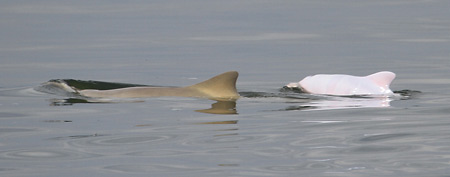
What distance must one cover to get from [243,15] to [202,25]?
4.97 meters

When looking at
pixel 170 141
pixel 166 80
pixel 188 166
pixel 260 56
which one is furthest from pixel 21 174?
pixel 260 56

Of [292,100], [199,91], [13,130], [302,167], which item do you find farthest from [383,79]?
[302,167]

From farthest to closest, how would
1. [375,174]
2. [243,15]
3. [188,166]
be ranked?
[243,15] → [188,166] → [375,174]

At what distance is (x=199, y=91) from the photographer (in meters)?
13.5

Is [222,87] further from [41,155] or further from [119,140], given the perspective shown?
[41,155]

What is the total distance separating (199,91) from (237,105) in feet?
2.71

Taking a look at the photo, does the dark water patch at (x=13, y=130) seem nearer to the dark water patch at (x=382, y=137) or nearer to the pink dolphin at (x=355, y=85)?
the dark water patch at (x=382, y=137)

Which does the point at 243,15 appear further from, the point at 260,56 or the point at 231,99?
the point at 231,99

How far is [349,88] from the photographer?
13.8 m

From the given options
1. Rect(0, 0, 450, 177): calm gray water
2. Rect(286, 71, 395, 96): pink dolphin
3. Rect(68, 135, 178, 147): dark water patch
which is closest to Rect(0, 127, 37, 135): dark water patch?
Rect(0, 0, 450, 177): calm gray water

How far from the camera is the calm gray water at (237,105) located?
8.87 meters

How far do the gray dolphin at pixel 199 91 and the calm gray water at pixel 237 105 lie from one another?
314mm

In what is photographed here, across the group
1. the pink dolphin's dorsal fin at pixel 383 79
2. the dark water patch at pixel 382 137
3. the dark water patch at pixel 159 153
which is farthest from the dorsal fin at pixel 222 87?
the dark water patch at pixel 159 153

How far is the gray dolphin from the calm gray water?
0.31 m
